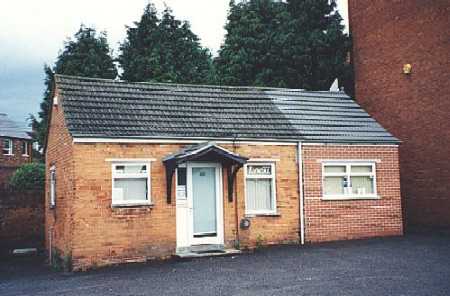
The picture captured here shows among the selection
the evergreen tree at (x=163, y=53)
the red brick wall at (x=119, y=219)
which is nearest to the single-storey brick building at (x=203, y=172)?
the red brick wall at (x=119, y=219)

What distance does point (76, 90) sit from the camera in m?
16.9

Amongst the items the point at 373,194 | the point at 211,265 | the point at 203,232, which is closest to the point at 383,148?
the point at 373,194

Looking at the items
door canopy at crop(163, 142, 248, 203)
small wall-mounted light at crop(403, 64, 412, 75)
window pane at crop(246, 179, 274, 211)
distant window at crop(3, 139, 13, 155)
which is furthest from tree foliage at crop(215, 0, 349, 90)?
distant window at crop(3, 139, 13, 155)

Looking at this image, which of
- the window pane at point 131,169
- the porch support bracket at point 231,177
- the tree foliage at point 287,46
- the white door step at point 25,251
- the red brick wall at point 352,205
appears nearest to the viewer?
the window pane at point 131,169

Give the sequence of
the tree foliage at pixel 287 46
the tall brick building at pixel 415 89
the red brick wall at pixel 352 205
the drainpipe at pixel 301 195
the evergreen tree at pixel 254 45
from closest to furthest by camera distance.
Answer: the drainpipe at pixel 301 195
the red brick wall at pixel 352 205
the tall brick building at pixel 415 89
the tree foliage at pixel 287 46
the evergreen tree at pixel 254 45

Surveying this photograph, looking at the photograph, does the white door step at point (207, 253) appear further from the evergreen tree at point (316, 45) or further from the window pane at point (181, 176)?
the evergreen tree at point (316, 45)

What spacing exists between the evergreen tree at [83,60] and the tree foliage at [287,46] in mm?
8810

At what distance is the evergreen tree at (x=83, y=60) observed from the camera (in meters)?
35.8

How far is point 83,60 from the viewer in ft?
118

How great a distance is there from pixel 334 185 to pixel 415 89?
20.5ft

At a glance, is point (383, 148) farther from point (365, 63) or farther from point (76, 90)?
point (76, 90)

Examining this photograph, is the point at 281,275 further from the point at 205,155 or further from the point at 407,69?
the point at 407,69

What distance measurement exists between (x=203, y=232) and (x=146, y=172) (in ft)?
8.25

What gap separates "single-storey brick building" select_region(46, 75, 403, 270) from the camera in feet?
49.6
